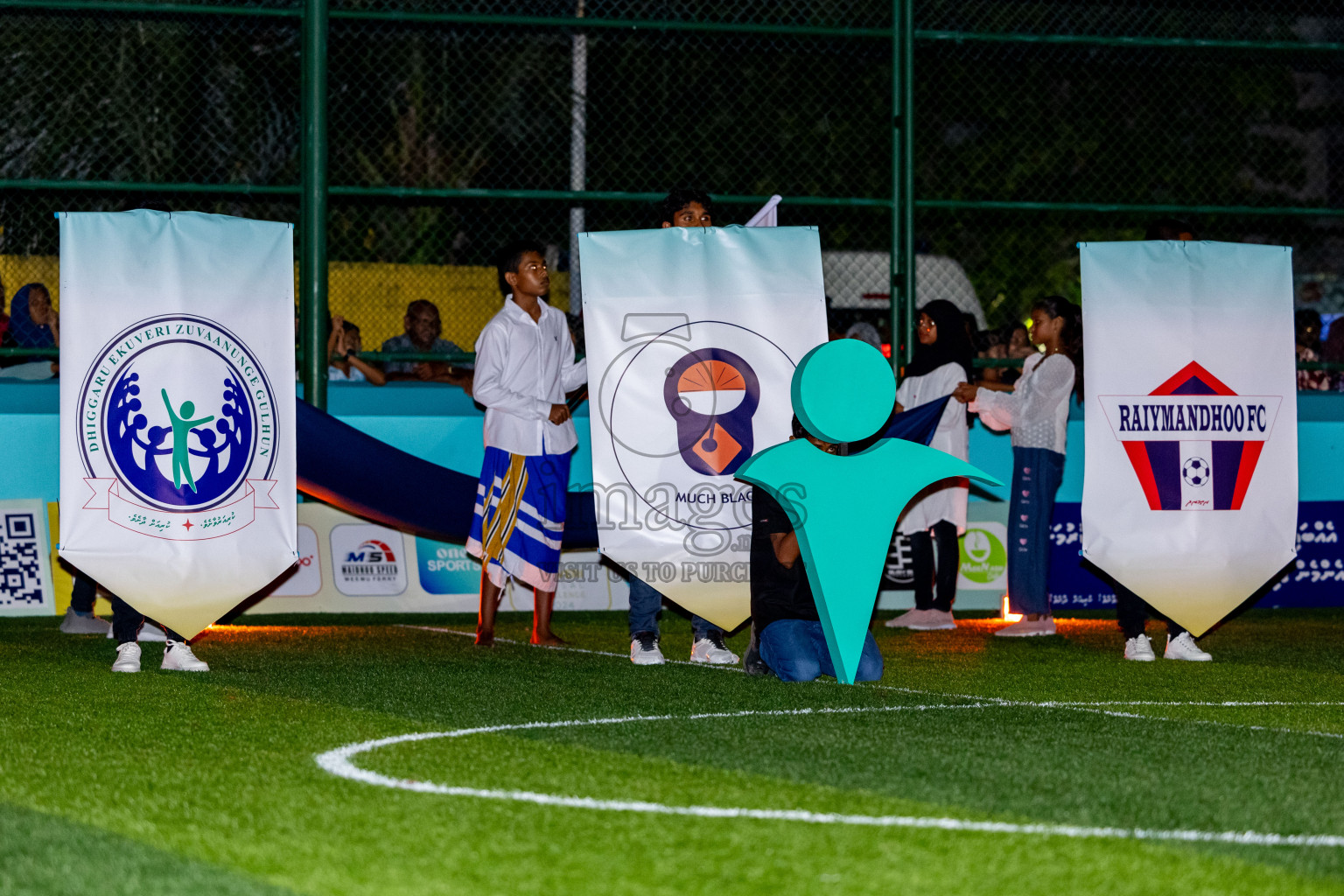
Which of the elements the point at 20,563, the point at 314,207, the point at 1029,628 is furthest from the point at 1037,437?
the point at 20,563

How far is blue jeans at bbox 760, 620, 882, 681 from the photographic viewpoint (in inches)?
260

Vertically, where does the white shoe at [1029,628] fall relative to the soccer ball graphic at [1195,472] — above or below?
below

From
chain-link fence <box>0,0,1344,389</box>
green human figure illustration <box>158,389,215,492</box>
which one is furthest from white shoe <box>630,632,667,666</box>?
chain-link fence <box>0,0,1344,389</box>

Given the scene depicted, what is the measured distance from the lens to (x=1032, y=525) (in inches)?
340

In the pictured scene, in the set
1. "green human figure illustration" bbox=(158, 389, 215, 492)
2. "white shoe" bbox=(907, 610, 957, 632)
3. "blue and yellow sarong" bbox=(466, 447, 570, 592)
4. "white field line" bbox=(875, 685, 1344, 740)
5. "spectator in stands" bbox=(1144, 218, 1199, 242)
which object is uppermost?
"spectator in stands" bbox=(1144, 218, 1199, 242)

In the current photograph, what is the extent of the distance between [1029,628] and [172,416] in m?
4.39

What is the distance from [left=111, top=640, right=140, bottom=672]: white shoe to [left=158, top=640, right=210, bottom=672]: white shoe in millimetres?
104

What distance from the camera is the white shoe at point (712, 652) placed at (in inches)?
288

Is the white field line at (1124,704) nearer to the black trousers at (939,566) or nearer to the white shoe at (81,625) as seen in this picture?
the black trousers at (939,566)

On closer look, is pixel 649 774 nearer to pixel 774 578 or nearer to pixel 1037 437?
pixel 774 578

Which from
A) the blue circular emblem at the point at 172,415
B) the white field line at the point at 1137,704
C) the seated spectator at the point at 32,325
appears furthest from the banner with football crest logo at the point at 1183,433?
the seated spectator at the point at 32,325

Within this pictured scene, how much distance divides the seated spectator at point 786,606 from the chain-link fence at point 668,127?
3.34 meters

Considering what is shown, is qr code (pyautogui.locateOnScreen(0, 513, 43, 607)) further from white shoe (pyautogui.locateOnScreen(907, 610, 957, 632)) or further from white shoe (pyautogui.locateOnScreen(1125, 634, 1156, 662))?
white shoe (pyautogui.locateOnScreen(1125, 634, 1156, 662))

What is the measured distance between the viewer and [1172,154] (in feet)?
77.2
